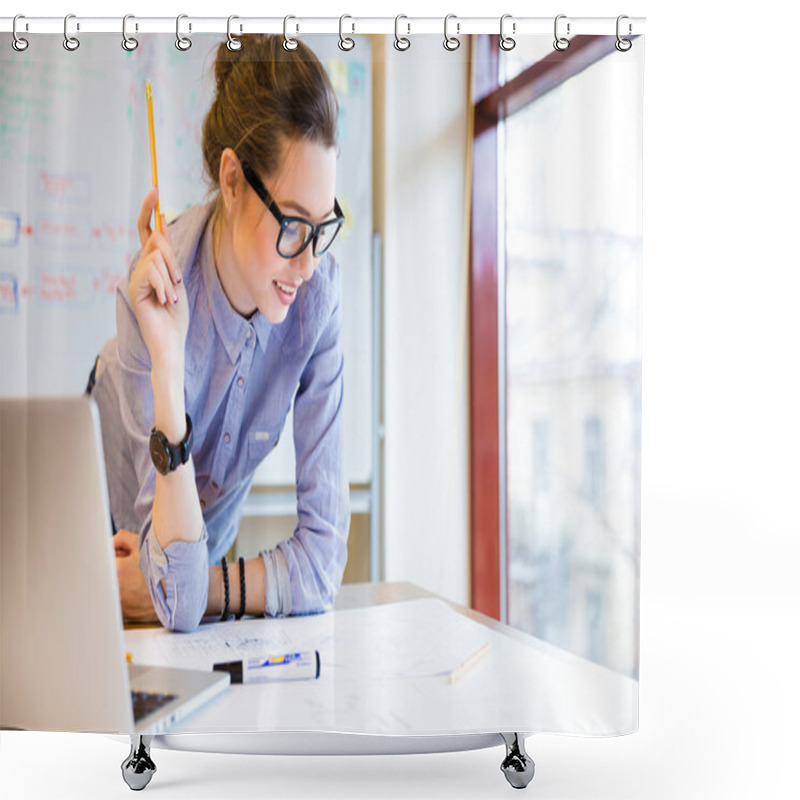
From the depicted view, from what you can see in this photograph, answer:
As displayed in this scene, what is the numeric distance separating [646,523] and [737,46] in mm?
1349

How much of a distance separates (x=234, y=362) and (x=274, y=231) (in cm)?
24

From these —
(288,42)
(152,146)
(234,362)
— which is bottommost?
(234,362)

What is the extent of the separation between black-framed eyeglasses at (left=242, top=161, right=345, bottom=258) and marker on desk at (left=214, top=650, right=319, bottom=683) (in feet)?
2.29

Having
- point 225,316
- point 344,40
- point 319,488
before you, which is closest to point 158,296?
point 225,316

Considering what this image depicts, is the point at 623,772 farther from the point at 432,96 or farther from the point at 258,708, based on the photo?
the point at 432,96

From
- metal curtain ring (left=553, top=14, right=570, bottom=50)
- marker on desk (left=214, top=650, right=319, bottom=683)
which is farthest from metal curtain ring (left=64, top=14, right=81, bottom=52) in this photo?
marker on desk (left=214, top=650, right=319, bottom=683)

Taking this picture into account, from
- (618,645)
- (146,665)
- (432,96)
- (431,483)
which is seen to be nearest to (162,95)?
(432,96)

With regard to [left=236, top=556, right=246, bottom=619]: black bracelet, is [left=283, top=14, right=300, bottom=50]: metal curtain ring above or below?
above

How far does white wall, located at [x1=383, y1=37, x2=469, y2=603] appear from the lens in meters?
1.79

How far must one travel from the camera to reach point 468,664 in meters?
1.80

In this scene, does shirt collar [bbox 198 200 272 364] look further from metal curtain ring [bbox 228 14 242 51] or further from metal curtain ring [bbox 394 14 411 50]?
metal curtain ring [bbox 394 14 411 50]

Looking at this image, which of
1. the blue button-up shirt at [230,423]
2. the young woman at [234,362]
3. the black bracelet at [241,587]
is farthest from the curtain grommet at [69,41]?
the black bracelet at [241,587]

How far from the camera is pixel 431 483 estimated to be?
1817 millimetres

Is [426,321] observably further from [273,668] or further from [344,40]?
[273,668]
